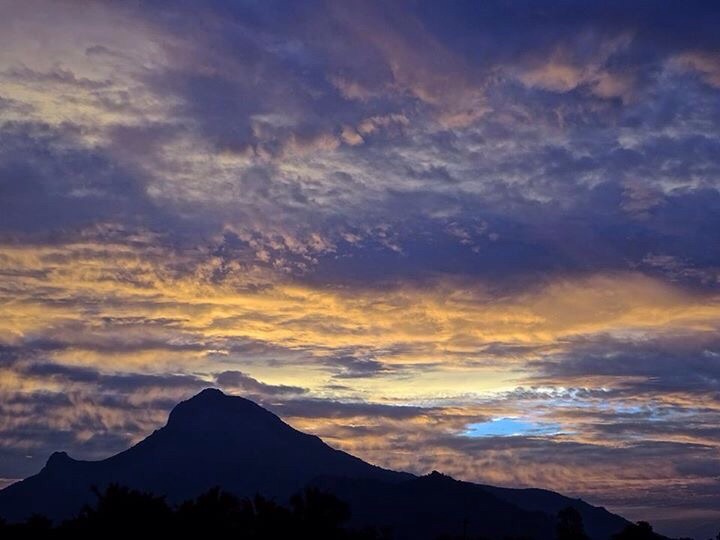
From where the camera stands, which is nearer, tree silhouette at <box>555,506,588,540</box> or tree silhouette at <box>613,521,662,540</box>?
A: tree silhouette at <box>613,521,662,540</box>

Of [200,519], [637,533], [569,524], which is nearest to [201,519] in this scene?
[200,519]

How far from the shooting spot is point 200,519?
62969 mm

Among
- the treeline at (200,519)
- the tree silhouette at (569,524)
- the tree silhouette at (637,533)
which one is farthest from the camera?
the tree silhouette at (569,524)

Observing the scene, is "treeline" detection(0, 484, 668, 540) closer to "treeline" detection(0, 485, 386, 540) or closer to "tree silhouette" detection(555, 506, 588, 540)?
"treeline" detection(0, 485, 386, 540)

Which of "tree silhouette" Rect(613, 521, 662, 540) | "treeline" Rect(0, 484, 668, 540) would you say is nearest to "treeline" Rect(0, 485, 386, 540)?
"treeline" Rect(0, 484, 668, 540)

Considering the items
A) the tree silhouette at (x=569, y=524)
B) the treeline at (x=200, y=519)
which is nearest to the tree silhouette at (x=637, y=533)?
the tree silhouette at (x=569, y=524)

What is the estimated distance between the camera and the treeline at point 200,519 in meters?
61.2

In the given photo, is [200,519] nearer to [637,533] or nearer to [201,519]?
[201,519]

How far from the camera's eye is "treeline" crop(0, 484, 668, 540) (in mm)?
61250

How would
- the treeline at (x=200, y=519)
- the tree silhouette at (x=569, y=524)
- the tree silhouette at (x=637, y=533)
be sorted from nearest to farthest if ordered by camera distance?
1. the treeline at (x=200, y=519)
2. the tree silhouette at (x=637, y=533)
3. the tree silhouette at (x=569, y=524)

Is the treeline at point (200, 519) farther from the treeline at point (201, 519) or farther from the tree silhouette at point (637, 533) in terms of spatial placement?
the tree silhouette at point (637, 533)

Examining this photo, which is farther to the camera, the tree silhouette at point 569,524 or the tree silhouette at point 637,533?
the tree silhouette at point 569,524

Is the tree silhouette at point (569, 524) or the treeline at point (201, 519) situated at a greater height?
the tree silhouette at point (569, 524)

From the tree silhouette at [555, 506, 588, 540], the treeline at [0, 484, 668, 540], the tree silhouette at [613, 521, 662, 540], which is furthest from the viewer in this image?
the tree silhouette at [555, 506, 588, 540]
